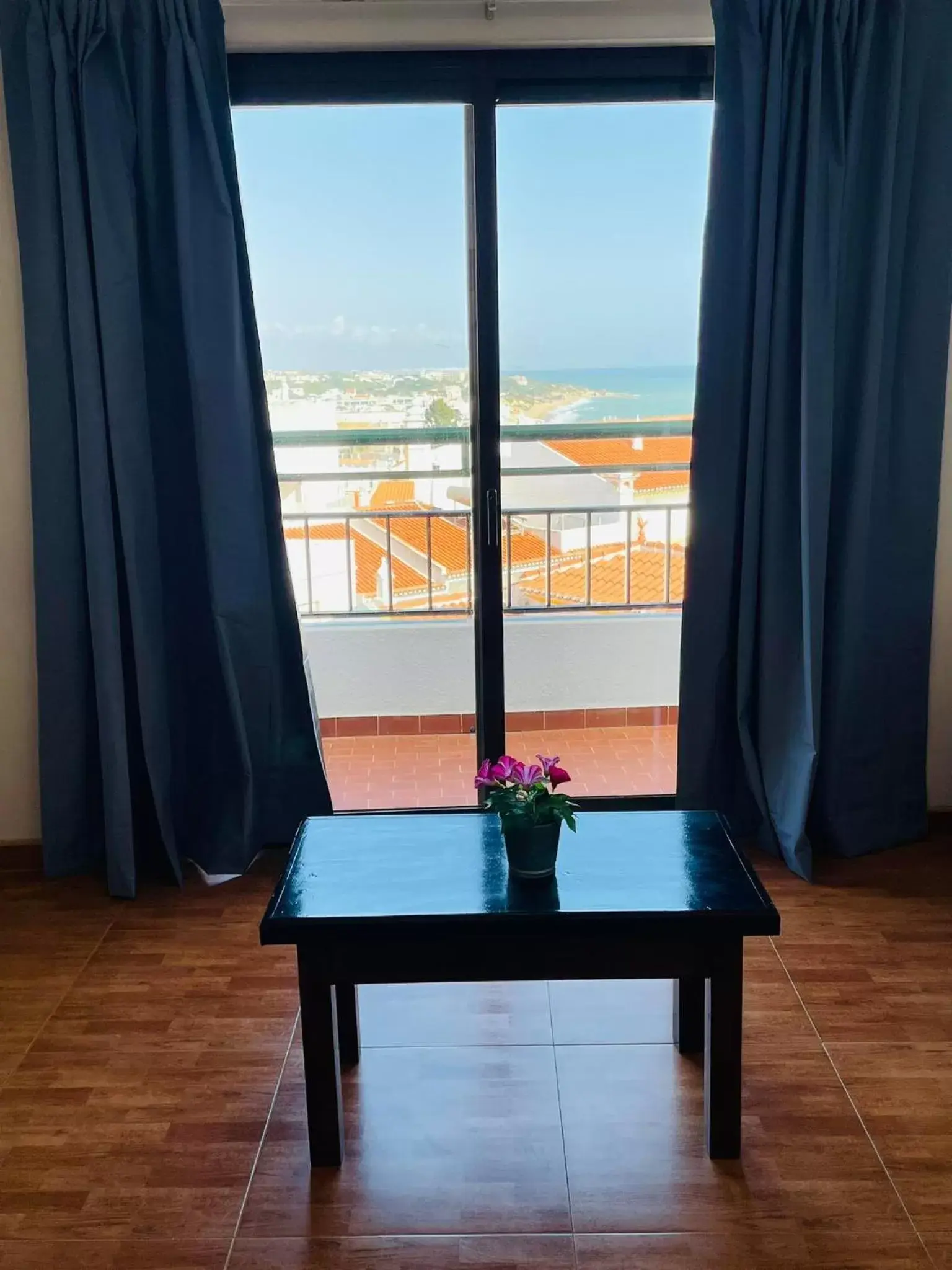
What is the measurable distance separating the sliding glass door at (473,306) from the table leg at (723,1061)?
165 cm

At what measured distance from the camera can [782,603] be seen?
10.8ft

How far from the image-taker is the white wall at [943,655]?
11.2 ft

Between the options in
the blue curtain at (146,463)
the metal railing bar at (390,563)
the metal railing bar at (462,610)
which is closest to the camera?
the blue curtain at (146,463)

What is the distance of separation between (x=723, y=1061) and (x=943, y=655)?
1.90 metres

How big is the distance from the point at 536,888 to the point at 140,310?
6.60ft

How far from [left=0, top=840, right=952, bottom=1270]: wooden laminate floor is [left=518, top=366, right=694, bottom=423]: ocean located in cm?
170

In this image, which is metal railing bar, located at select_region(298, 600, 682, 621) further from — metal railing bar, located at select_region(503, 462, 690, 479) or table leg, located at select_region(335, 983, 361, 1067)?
table leg, located at select_region(335, 983, 361, 1067)

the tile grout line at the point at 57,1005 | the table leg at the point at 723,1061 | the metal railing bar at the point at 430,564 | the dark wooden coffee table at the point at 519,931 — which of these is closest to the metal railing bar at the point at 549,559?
the metal railing bar at the point at 430,564

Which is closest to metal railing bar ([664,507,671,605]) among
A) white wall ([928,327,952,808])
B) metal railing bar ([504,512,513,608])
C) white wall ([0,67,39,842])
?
metal railing bar ([504,512,513,608])

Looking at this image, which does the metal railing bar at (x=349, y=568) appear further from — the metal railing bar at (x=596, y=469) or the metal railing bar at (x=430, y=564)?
the metal railing bar at (x=596, y=469)

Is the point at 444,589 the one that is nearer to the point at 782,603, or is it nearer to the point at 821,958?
the point at 782,603

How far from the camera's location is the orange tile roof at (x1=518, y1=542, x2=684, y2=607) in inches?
181

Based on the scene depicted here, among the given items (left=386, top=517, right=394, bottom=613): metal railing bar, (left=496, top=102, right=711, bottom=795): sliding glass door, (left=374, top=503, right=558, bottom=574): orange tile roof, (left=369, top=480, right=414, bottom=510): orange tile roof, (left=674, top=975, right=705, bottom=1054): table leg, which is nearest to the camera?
(left=674, top=975, right=705, bottom=1054): table leg

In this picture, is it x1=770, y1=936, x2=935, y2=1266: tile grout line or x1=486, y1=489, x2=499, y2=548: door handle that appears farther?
x1=486, y1=489, x2=499, y2=548: door handle
